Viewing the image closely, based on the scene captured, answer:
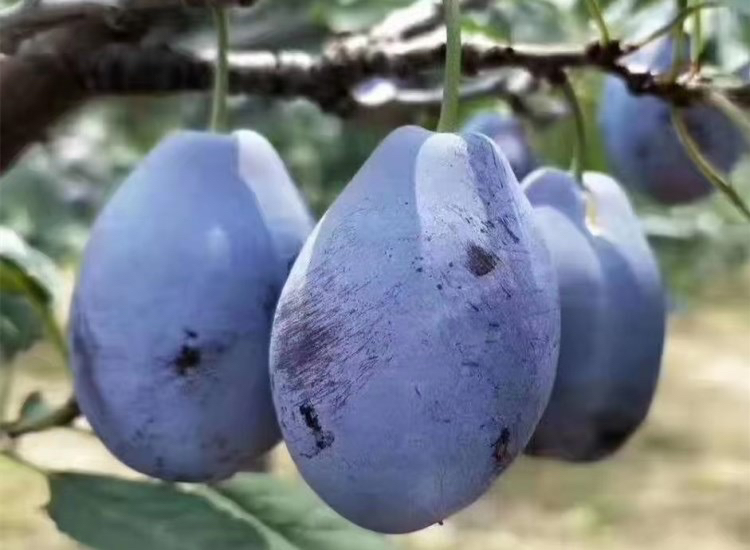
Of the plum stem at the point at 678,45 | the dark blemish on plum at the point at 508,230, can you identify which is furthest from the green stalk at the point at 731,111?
the dark blemish on plum at the point at 508,230

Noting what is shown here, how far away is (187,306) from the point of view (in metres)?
0.59

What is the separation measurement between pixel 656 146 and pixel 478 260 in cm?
64

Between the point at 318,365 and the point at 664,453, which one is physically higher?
the point at 318,365

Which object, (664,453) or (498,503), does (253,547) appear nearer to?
(498,503)

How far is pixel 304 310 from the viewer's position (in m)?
0.51

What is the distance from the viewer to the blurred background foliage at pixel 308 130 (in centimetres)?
111

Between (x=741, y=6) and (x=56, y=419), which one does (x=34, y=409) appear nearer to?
(x=56, y=419)

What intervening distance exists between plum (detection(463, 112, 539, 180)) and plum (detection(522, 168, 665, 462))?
0.25m

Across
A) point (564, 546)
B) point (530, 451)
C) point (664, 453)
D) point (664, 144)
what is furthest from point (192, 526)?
point (664, 453)

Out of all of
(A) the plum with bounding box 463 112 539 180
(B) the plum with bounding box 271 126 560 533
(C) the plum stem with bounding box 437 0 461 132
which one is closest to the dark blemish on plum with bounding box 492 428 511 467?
(B) the plum with bounding box 271 126 560 533

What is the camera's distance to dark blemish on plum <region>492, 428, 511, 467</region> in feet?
1.66

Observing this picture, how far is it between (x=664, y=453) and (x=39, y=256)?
3040 mm

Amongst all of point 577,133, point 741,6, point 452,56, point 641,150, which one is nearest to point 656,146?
point 641,150

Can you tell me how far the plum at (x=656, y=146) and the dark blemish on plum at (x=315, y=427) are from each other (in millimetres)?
607
